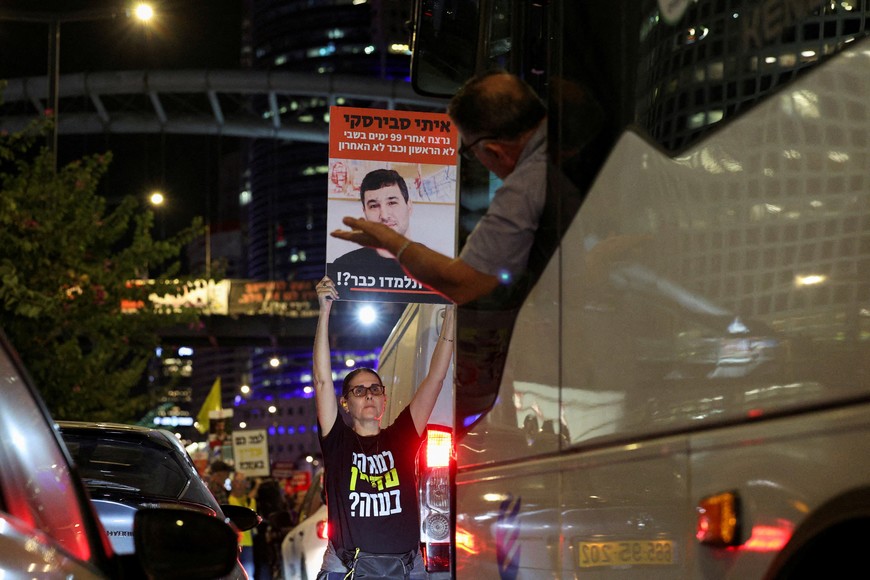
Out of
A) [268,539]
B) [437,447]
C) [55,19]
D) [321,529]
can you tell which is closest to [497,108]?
[437,447]

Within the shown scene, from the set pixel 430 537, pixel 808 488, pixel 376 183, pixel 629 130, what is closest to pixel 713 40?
pixel 629 130

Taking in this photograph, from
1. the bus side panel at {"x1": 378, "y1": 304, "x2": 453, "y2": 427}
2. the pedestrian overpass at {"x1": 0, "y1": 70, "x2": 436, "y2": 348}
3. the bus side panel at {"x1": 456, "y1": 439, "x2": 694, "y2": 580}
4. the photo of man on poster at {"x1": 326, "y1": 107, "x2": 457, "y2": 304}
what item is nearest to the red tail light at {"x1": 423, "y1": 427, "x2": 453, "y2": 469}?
the bus side panel at {"x1": 378, "y1": 304, "x2": 453, "y2": 427}

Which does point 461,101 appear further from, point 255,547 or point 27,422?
point 255,547

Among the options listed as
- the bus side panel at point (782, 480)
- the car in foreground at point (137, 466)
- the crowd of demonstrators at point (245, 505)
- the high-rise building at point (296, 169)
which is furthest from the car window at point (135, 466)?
the high-rise building at point (296, 169)

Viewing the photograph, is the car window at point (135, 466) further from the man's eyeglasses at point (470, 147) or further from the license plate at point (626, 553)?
the license plate at point (626, 553)

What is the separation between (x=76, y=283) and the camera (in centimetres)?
1892

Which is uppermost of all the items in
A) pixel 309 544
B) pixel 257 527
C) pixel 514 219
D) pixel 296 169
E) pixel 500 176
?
pixel 296 169

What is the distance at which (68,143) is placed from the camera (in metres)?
61.9

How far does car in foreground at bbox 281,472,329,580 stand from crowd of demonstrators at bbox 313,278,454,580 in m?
2.97

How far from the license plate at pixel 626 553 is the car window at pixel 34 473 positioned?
117cm

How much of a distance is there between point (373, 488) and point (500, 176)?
322 centimetres

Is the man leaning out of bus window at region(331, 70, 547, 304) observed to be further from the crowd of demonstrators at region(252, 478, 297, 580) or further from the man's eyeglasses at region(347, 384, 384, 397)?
the crowd of demonstrators at region(252, 478, 297, 580)

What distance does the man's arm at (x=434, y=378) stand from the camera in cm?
644

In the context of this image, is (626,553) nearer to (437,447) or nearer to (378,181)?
(437,447)
